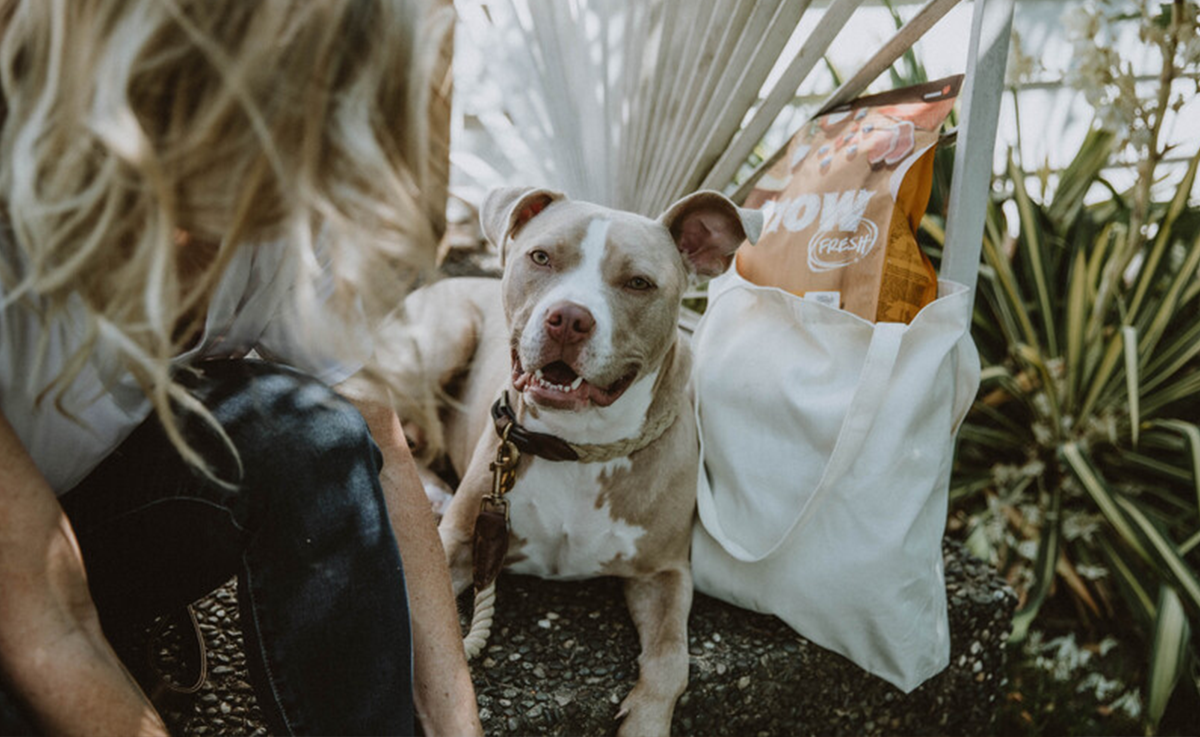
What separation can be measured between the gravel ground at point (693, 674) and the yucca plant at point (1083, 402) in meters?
0.57

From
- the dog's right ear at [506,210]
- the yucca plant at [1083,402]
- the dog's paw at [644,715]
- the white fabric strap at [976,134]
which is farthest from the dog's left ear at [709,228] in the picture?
the yucca plant at [1083,402]

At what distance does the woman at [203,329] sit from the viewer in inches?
39.0

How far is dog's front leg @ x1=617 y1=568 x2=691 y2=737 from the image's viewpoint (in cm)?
189

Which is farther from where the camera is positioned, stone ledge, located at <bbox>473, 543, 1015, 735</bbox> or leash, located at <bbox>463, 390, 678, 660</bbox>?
leash, located at <bbox>463, 390, 678, 660</bbox>

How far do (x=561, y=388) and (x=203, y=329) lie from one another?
696 mm

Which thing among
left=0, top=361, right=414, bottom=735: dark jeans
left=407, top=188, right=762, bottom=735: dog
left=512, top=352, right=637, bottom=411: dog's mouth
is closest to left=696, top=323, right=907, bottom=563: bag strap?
left=407, top=188, right=762, bottom=735: dog

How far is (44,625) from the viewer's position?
1.13 m

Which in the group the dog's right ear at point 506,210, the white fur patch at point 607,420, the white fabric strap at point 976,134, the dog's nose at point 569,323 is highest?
the white fabric strap at point 976,134

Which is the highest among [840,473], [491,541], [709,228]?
[709,228]

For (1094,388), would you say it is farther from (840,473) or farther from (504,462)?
(504,462)

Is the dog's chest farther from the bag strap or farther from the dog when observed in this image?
the bag strap

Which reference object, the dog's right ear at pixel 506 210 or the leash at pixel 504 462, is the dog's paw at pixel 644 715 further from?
the dog's right ear at pixel 506 210

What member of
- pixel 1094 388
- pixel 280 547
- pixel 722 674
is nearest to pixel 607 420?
pixel 722 674

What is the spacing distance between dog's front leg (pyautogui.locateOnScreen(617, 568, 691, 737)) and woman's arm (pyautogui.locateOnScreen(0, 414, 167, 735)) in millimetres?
991
